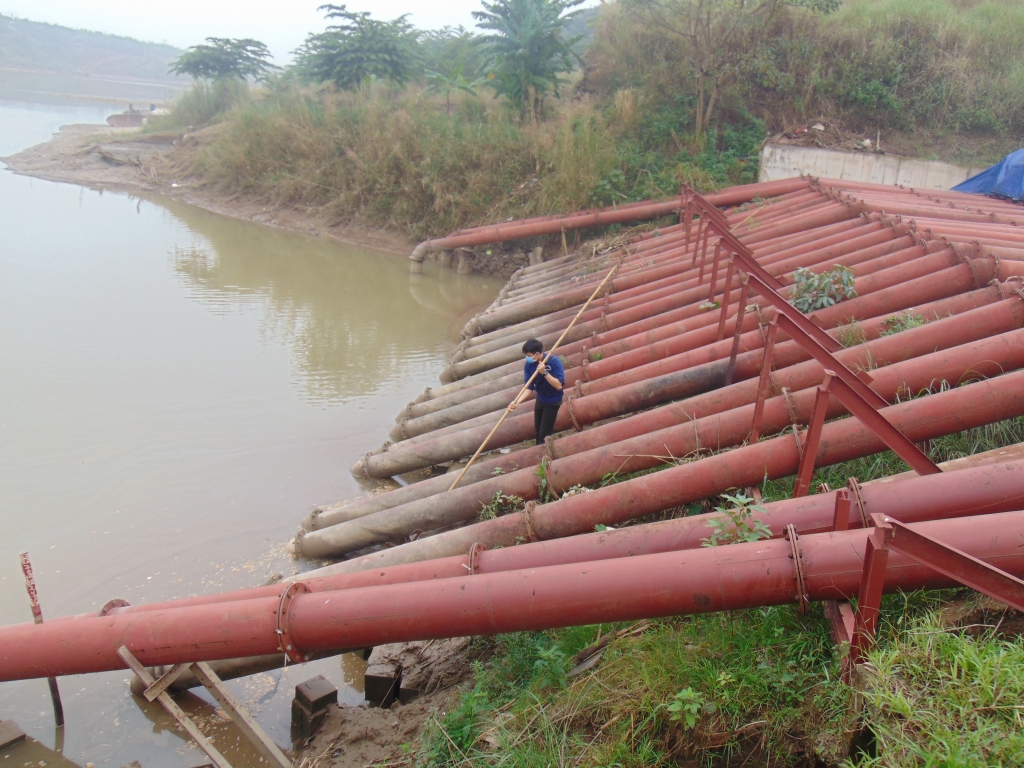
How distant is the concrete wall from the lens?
18484mm

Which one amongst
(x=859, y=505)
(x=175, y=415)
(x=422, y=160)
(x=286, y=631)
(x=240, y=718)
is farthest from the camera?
→ (x=422, y=160)

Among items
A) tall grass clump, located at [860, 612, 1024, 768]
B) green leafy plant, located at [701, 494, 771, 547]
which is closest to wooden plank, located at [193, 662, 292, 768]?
green leafy plant, located at [701, 494, 771, 547]

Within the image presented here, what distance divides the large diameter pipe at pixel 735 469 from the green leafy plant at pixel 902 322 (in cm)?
172

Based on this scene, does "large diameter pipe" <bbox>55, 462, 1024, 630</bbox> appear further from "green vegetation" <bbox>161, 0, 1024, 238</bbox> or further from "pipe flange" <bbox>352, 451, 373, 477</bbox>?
"green vegetation" <bbox>161, 0, 1024, 238</bbox>

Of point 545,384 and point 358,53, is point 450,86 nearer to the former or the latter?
point 358,53

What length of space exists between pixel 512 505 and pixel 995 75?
2104 centimetres

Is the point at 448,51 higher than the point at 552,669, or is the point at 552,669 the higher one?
the point at 448,51

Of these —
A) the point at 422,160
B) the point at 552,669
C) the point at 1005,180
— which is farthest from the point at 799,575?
the point at 422,160

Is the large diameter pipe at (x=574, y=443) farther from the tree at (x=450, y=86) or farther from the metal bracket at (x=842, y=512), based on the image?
the tree at (x=450, y=86)

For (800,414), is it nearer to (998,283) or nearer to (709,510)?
(709,510)

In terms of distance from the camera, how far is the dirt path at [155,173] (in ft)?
75.9

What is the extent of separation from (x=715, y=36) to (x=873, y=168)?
5.63 m

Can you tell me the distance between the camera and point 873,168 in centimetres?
1855

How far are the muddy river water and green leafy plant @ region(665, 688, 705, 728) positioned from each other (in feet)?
10.3
